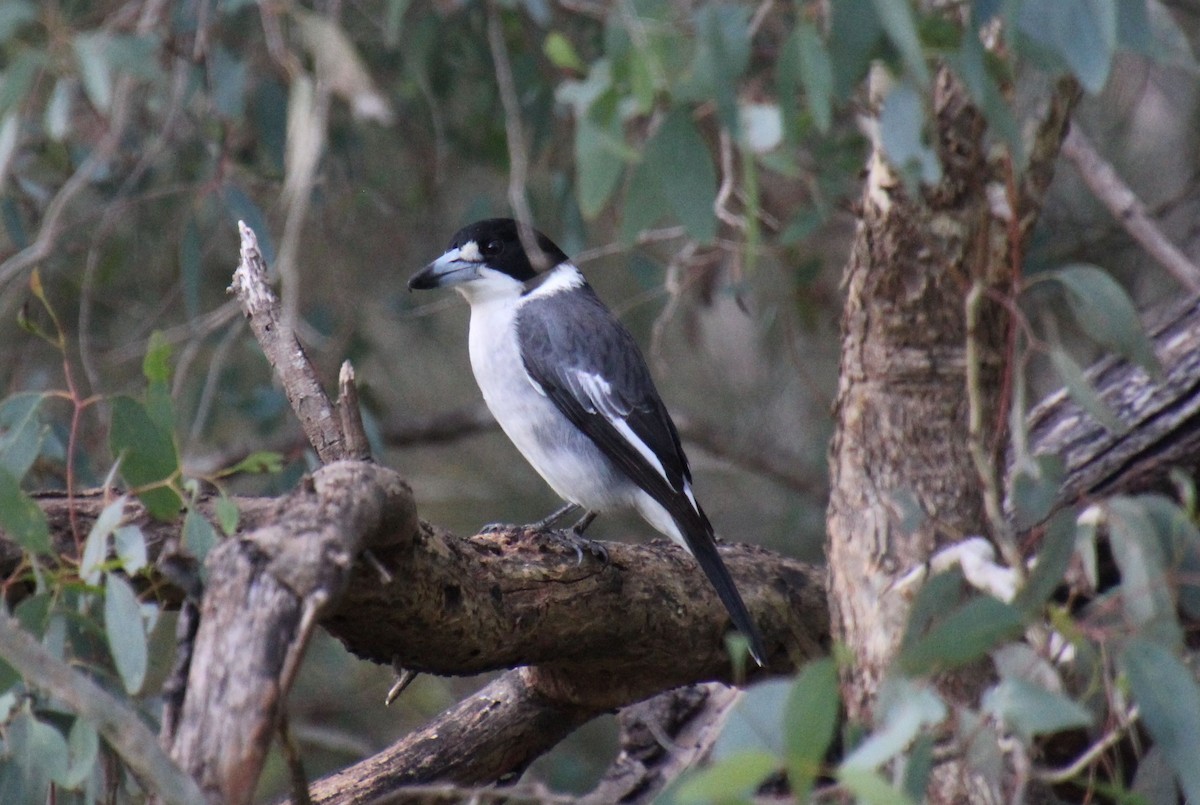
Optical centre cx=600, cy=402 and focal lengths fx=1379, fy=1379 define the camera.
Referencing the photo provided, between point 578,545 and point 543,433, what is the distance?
688mm

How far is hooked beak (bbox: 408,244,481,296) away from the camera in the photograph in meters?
3.09

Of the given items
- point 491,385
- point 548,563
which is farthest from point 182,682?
point 491,385

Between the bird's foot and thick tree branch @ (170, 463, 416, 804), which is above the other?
thick tree branch @ (170, 463, 416, 804)

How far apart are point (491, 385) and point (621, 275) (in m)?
1.78

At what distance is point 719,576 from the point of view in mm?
2420

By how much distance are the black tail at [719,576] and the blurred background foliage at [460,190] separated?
1.52 feet

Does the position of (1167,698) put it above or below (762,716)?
below

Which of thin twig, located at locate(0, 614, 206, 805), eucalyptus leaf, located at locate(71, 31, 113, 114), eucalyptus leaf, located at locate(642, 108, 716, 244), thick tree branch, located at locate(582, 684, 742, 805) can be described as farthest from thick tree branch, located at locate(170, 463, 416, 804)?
thick tree branch, located at locate(582, 684, 742, 805)

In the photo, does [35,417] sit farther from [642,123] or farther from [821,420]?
[821,420]

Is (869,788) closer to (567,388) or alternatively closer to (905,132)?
(905,132)

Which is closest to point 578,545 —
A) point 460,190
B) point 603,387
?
point 603,387

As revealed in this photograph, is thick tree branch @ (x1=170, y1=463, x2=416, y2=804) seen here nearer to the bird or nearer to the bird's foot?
the bird's foot

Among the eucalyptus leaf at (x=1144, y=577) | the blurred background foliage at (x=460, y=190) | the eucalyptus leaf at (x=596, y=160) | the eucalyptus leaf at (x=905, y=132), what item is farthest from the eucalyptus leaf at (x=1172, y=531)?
the eucalyptus leaf at (x=596, y=160)

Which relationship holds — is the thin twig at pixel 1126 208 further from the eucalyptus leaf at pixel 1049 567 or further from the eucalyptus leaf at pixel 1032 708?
the eucalyptus leaf at pixel 1032 708
